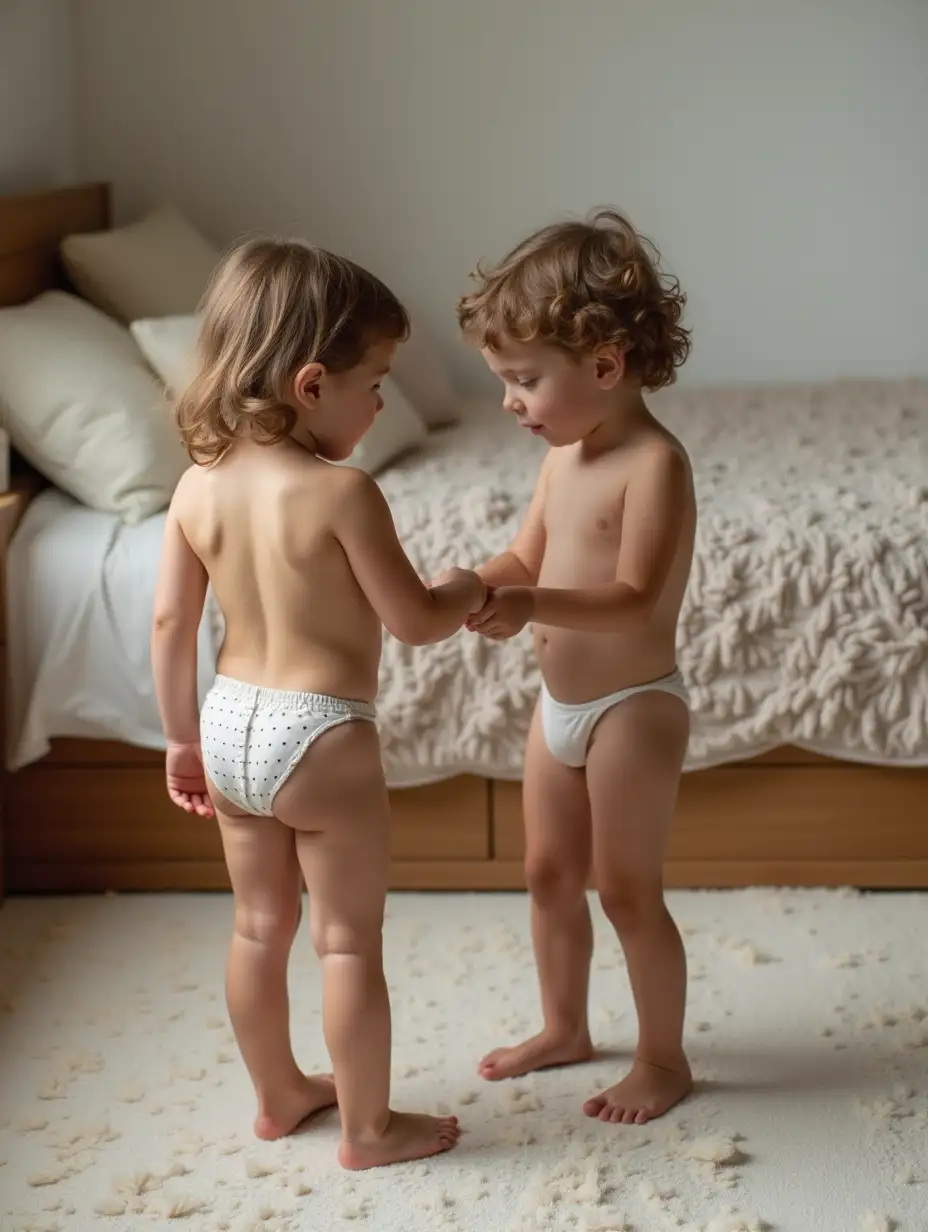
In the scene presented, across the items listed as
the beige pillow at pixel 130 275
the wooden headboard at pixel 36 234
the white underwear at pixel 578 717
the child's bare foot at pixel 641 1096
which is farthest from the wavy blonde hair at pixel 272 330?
the beige pillow at pixel 130 275

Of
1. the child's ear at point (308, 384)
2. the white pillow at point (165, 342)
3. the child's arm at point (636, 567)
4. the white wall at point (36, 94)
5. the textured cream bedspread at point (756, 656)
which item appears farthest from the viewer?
the white wall at point (36, 94)

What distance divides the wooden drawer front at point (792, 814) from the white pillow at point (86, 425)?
29.3 inches

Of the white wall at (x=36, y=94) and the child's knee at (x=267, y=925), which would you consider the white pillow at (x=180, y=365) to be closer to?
the white wall at (x=36, y=94)

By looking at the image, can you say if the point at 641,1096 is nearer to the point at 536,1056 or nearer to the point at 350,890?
the point at 536,1056

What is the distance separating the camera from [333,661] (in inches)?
61.6

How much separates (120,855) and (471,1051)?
0.76 meters

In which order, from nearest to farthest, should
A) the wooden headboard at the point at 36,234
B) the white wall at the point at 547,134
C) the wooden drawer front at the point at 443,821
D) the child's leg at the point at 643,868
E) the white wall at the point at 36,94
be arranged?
the child's leg at the point at 643,868, the wooden drawer front at the point at 443,821, the wooden headboard at the point at 36,234, the white wall at the point at 36,94, the white wall at the point at 547,134

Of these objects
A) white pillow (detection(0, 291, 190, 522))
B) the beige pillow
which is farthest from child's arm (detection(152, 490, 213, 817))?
the beige pillow

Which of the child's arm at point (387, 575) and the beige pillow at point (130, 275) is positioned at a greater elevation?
the beige pillow at point (130, 275)

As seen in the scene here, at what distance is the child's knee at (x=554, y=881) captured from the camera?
183 centimetres

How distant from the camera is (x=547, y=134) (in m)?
3.77

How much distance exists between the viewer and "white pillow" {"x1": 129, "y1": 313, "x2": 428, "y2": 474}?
2639 millimetres

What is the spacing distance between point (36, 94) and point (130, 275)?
0.64m

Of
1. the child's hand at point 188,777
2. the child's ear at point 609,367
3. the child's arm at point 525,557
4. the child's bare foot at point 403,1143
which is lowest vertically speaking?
the child's bare foot at point 403,1143
